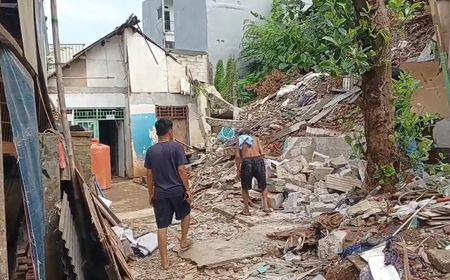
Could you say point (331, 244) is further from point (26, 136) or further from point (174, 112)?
point (174, 112)

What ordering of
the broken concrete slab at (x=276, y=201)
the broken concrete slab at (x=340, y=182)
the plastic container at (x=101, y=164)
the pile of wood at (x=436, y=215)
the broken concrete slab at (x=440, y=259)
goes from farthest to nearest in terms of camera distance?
the plastic container at (x=101, y=164)
the broken concrete slab at (x=276, y=201)
the broken concrete slab at (x=340, y=182)
the pile of wood at (x=436, y=215)
the broken concrete slab at (x=440, y=259)

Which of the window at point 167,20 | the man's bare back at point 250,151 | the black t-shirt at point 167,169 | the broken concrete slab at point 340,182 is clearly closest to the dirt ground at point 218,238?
the black t-shirt at point 167,169

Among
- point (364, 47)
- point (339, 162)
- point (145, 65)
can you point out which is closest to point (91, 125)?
point (145, 65)

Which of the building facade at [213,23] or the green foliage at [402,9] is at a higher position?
the building facade at [213,23]

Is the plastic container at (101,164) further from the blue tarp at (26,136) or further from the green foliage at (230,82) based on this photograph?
the blue tarp at (26,136)

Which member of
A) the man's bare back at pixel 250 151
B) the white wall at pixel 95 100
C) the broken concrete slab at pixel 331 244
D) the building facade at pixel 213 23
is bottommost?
the broken concrete slab at pixel 331 244

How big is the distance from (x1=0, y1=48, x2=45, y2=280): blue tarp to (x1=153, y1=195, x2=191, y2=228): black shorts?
1831 mm

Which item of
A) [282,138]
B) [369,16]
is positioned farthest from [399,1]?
[282,138]

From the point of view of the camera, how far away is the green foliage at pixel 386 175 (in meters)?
5.57

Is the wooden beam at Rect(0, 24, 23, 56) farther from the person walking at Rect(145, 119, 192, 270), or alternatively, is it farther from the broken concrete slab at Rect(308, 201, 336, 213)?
the broken concrete slab at Rect(308, 201, 336, 213)

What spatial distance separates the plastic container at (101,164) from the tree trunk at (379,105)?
Result: 948 centimetres

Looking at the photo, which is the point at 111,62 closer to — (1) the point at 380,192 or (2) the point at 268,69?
(2) the point at 268,69

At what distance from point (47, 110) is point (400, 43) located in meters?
10.1

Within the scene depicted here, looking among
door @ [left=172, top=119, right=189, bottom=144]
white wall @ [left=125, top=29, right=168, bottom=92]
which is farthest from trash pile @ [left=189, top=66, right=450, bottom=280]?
white wall @ [left=125, top=29, right=168, bottom=92]
